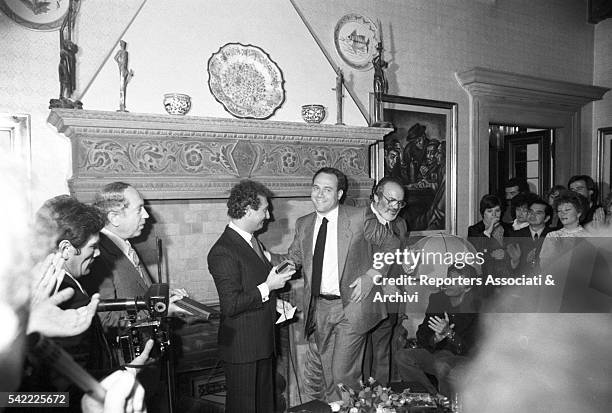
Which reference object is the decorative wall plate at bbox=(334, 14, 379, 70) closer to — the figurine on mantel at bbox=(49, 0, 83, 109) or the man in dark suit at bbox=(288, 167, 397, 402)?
the man in dark suit at bbox=(288, 167, 397, 402)

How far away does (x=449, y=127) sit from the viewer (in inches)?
183

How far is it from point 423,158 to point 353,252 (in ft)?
5.90

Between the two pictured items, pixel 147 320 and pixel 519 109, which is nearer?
pixel 147 320

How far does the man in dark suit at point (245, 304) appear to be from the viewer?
263 centimetres

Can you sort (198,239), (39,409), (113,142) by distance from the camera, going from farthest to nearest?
1. (198,239)
2. (113,142)
3. (39,409)

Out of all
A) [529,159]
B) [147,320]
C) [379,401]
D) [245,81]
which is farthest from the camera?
[529,159]

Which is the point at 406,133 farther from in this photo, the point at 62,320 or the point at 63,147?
the point at 62,320

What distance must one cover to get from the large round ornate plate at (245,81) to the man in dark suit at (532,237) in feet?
7.03

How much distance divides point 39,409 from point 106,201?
169 centimetres

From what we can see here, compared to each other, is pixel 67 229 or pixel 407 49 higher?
pixel 407 49

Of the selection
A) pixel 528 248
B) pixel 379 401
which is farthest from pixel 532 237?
pixel 379 401

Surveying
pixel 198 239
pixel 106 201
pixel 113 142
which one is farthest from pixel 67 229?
pixel 198 239

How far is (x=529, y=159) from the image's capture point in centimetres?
588

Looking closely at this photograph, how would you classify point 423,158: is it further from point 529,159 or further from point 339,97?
point 529,159
